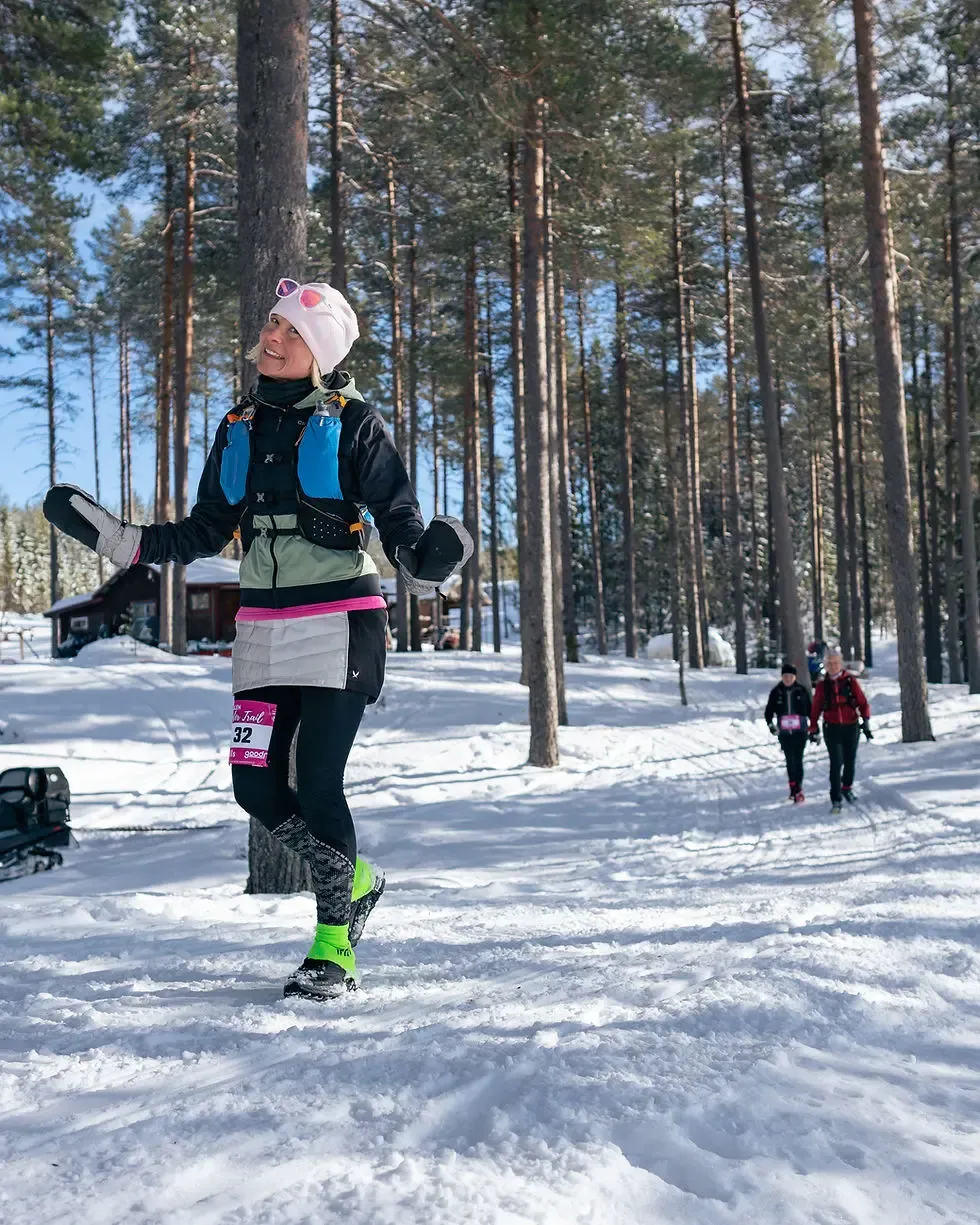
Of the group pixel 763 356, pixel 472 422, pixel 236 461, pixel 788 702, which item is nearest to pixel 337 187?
pixel 763 356

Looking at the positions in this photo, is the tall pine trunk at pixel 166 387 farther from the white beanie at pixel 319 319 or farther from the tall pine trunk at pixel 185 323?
the white beanie at pixel 319 319

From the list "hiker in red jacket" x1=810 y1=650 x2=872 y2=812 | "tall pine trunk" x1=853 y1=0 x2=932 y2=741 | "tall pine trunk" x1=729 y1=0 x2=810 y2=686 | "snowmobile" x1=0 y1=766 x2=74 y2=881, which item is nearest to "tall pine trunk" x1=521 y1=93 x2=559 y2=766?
"hiker in red jacket" x1=810 y1=650 x2=872 y2=812

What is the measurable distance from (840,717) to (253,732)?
28.9 ft

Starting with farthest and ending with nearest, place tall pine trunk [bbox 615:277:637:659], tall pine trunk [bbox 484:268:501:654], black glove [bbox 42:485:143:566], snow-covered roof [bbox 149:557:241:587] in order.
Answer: snow-covered roof [bbox 149:557:241:587], tall pine trunk [bbox 615:277:637:659], tall pine trunk [bbox 484:268:501:654], black glove [bbox 42:485:143:566]

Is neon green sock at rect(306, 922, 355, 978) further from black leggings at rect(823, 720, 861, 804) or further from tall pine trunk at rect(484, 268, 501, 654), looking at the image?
tall pine trunk at rect(484, 268, 501, 654)

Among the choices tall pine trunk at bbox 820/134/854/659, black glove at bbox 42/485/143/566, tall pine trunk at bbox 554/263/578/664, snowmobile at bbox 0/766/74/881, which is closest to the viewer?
black glove at bbox 42/485/143/566

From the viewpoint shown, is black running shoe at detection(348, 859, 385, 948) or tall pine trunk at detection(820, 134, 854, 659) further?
tall pine trunk at detection(820, 134, 854, 659)

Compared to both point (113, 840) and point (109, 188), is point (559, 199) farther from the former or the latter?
point (113, 840)

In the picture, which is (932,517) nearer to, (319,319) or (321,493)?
(319,319)

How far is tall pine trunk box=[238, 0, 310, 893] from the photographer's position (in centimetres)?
573

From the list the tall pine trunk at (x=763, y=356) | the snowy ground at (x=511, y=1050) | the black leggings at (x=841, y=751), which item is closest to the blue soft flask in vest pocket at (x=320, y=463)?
the snowy ground at (x=511, y=1050)

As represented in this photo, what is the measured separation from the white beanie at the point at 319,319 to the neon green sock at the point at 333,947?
1.85m

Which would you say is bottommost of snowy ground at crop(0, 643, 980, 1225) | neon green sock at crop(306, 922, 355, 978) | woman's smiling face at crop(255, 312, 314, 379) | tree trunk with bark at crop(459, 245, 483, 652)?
snowy ground at crop(0, 643, 980, 1225)

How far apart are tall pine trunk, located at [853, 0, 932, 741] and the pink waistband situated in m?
13.6
